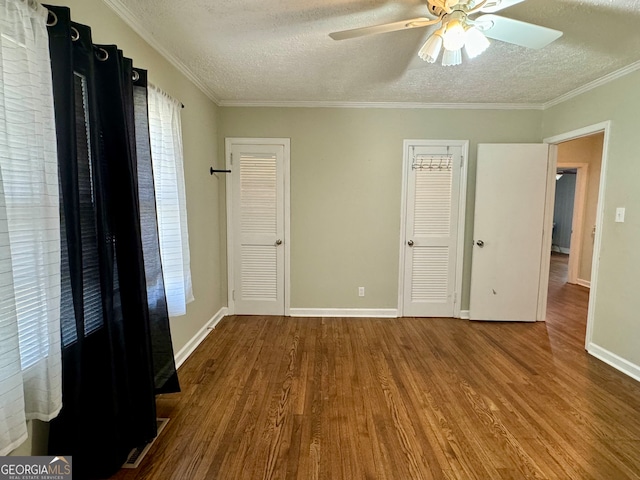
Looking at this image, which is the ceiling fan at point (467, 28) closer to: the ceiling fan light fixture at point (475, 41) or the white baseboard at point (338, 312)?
the ceiling fan light fixture at point (475, 41)

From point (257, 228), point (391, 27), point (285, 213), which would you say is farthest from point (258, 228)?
point (391, 27)

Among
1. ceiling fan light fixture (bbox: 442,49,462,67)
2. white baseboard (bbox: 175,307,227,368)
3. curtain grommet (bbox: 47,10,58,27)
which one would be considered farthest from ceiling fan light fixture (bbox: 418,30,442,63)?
white baseboard (bbox: 175,307,227,368)

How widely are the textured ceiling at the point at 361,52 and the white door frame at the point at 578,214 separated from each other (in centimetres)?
259

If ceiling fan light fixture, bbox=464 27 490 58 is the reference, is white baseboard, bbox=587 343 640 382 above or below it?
below

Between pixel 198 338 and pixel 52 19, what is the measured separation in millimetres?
2539

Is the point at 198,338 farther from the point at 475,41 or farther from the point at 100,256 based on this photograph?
the point at 475,41

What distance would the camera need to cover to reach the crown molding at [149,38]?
178 centimetres

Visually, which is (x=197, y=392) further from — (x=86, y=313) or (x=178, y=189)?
(x=178, y=189)

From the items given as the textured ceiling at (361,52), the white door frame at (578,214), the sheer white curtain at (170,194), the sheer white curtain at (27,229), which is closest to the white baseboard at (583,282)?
the white door frame at (578,214)

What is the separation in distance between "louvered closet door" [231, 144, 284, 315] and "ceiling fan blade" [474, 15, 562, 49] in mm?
2341

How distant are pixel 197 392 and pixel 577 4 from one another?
340 cm

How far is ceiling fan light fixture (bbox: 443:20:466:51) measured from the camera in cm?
154

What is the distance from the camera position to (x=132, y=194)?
156 cm

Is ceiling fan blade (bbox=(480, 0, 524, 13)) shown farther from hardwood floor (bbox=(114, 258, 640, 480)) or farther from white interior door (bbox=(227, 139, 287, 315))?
white interior door (bbox=(227, 139, 287, 315))
